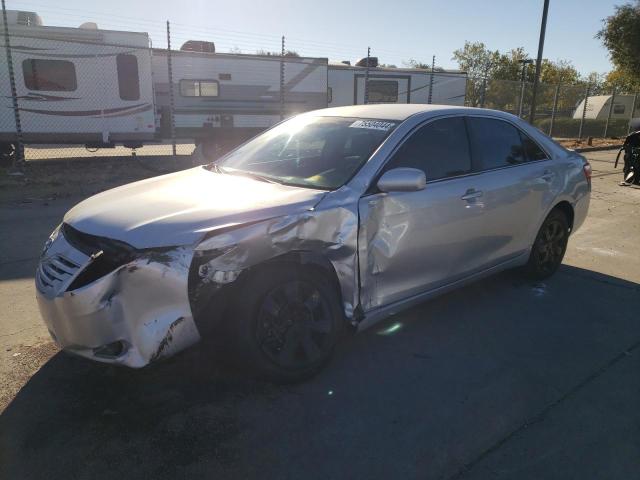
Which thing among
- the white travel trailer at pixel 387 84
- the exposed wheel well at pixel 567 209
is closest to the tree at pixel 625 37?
the white travel trailer at pixel 387 84

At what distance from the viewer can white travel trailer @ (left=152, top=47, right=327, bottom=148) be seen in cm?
1350

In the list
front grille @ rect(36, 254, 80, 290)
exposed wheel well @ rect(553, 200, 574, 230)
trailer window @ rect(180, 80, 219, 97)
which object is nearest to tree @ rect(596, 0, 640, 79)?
trailer window @ rect(180, 80, 219, 97)

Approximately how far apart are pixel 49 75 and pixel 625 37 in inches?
1150

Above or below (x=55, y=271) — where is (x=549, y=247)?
below

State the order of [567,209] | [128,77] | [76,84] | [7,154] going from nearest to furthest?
[567,209], [76,84], [7,154], [128,77]

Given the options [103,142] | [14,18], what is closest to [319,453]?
[103,142]

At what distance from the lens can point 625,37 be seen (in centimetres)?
2795

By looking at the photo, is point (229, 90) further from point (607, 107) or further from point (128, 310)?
point (607, 107)

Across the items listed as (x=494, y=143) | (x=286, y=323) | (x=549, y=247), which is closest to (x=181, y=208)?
(x=286, y=323)

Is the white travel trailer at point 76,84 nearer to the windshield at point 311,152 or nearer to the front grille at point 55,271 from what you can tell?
the windshield at point 311,152

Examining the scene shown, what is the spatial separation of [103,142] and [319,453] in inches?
503

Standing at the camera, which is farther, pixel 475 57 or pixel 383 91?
pixel 475 57

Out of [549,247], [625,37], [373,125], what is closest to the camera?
[373,125]

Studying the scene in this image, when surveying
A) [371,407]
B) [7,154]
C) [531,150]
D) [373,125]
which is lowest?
[371,407]
